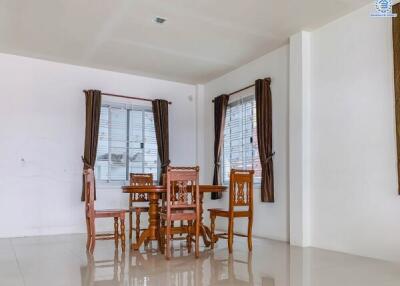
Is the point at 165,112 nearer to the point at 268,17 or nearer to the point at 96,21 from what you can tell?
the point at 96,21

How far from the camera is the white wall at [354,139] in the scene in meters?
3.89

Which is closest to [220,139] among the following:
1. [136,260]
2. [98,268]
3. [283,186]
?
[283,186]

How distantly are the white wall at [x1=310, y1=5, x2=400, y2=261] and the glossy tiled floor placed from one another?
1.05ft

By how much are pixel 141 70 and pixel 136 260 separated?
3.76m

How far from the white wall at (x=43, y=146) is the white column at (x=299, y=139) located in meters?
3.17

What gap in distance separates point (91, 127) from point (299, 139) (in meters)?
3.45

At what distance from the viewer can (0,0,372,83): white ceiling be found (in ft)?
13.7

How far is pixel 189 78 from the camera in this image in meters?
7.09

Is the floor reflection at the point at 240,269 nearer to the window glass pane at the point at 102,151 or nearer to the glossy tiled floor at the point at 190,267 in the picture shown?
the glossy tiled floor at the point at 190,267

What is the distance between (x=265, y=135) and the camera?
18.0ft

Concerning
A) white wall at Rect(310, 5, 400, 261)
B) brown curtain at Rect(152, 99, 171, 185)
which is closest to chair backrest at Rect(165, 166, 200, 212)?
white wall at Rect(310, 5, 400, 261)

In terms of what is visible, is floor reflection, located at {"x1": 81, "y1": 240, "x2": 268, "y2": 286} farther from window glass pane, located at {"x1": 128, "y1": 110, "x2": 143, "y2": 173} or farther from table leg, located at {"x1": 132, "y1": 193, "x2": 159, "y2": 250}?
window glass pane, located at {"x1": 128, "y1": 110, "x2": 143, "y2": 173}

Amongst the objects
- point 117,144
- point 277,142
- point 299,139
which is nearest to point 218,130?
point 277,142

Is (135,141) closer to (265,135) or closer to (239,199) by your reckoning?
(265,135)
